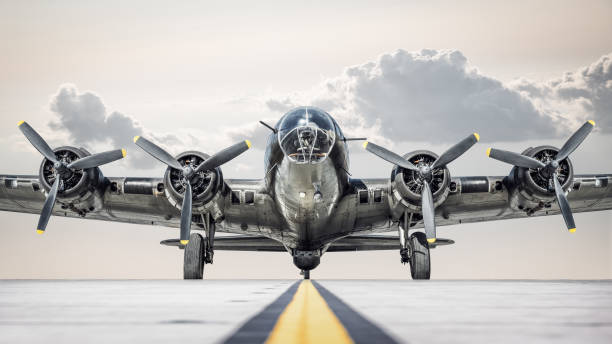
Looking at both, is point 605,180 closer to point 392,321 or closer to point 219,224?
point 219,224

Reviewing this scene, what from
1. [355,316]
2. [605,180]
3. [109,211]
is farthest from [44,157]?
[605,180]

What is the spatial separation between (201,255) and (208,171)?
3.15 m

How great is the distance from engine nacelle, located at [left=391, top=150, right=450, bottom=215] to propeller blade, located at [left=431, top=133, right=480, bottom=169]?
1.34 feet

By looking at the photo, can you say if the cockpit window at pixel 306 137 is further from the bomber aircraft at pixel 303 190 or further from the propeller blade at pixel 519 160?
the propeller blade at pixel 519 160

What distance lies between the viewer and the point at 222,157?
21.5 m

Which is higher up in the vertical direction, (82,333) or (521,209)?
(521,209)

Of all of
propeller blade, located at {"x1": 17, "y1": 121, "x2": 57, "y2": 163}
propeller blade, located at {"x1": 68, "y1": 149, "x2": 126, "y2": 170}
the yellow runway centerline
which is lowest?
the yellow runway centerline

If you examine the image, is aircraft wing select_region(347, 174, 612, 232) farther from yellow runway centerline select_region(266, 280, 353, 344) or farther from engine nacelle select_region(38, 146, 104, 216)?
yellow runway centerline select_region(266, 280, 353, 344)

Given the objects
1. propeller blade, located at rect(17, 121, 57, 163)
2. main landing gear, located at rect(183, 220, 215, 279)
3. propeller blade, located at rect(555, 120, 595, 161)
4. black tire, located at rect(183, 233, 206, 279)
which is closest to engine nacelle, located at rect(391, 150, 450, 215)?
propeller blade, located at rect(555, 120, 595, 161)

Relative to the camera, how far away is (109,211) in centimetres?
2475

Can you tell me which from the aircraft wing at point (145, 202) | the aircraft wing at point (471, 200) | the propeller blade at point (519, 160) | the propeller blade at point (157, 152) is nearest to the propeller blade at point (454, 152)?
the propeller blade at point (519, 160)

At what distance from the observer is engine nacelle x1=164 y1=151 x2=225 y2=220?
851 inches

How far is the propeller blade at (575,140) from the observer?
22297mm

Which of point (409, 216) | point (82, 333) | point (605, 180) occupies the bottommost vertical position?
point (82, 333)
